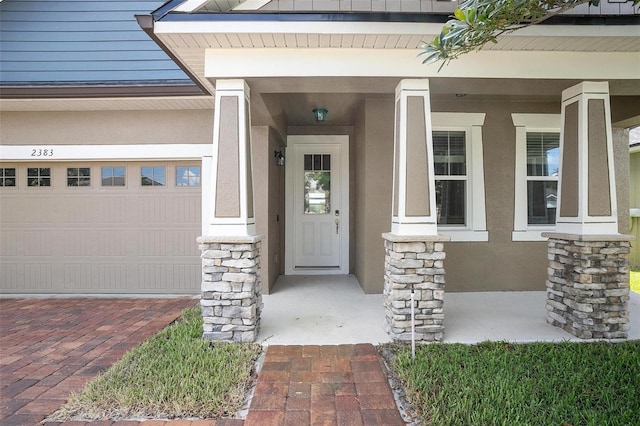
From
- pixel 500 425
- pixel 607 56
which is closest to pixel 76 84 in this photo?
pixel 500 425

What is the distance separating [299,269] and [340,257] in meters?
0.82

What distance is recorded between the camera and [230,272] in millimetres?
3371

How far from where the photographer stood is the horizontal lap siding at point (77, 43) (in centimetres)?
522

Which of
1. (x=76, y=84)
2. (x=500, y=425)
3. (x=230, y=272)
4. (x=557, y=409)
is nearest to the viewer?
(x=500, y=425)

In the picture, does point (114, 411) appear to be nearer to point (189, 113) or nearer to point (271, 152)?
point (271, 152)

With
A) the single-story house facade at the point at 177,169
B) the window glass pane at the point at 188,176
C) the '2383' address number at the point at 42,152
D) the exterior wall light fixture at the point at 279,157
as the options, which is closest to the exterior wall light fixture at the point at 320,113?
the single-story house facade at the point at 177,169

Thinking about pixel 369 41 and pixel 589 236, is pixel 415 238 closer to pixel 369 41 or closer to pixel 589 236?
pixel 589 236

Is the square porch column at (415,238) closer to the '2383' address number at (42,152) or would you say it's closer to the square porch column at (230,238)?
the square porch column at (230,238)

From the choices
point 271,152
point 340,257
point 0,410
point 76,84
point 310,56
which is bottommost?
point 0,410

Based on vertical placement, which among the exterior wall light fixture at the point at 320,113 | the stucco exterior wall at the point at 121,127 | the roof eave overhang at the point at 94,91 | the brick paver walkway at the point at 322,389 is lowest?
the brick paver walkway at the point at 322,389

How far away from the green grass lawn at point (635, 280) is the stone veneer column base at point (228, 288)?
6.40 metres

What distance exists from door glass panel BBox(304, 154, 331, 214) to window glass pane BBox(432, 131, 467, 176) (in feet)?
6.74

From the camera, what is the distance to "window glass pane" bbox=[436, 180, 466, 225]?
531 cm

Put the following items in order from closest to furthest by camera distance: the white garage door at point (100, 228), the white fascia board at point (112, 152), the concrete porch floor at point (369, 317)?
the concrete porch floor at point (369, 317) < the white fascia board at point (112, 152) < the white garage door at point (100, 228)
